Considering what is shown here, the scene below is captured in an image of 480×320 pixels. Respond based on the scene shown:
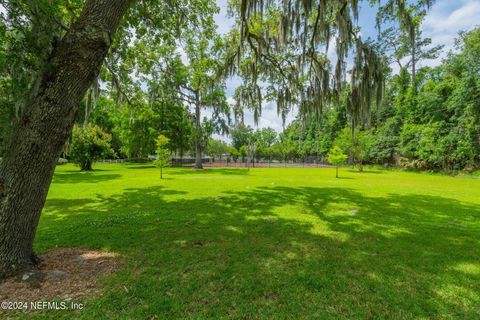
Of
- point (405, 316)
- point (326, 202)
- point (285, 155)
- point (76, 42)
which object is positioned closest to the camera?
point (405, 316)

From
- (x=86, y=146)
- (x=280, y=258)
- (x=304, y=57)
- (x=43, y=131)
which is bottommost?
(x=280, y=258)

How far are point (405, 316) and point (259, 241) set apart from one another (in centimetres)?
214

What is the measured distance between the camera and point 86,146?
760 inches

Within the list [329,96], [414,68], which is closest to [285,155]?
[414,68]

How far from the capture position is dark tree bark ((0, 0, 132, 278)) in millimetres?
2389

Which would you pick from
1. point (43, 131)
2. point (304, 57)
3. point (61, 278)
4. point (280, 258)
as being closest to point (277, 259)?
point (280, 258)

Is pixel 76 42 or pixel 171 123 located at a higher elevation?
pixel 171 123

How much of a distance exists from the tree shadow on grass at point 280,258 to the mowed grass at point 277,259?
2cm

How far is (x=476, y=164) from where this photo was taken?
60.9 feet

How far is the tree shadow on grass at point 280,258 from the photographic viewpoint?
2223 mm

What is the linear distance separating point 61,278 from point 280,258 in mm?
2628

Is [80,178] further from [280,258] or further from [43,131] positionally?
[280,258]

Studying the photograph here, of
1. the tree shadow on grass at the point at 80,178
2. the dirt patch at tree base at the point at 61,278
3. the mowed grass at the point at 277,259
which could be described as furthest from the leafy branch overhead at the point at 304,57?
the tree shadow on grass at the point at 80,178

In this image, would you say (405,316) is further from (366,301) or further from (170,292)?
(170,292)
